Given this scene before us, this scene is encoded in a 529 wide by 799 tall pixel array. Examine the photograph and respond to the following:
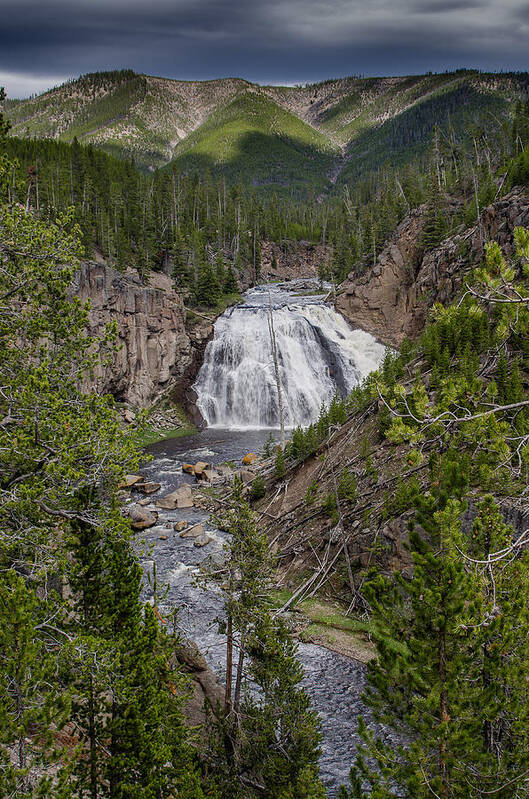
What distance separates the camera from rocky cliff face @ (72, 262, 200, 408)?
5003 centimetres

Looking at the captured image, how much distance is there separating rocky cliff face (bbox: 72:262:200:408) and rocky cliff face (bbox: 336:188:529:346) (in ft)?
64.3

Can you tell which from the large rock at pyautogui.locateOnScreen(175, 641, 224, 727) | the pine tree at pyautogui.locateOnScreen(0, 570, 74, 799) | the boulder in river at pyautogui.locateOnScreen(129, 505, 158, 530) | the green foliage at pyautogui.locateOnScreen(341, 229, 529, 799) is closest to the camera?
the pine tree at pyautogui.locateOnScreen(0, 570, 74, 799)

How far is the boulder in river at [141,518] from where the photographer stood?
27609 mm

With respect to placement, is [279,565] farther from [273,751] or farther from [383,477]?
[273,751]

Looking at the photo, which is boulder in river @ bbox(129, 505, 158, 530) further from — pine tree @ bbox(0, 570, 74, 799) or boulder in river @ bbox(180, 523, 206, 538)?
pine tree @ bbox(0, 570, 74, 799)

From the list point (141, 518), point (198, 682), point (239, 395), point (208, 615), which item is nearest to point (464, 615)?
point (198, 682)

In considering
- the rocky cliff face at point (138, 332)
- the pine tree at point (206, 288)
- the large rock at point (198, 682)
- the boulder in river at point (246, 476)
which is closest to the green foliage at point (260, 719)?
the large rock at point (198, 682)

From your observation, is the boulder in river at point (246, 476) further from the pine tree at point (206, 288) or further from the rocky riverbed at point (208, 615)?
the pine tree at point (206, 288)

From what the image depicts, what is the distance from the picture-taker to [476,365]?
24219 millimetres

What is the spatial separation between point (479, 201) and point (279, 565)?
42236mm

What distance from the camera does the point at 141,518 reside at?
91.7 feet

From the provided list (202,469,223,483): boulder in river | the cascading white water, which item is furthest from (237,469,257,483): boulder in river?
the cascading white water

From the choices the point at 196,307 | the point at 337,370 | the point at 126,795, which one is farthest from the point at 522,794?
the point at 196,307

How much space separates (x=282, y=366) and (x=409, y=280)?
17157 mm
